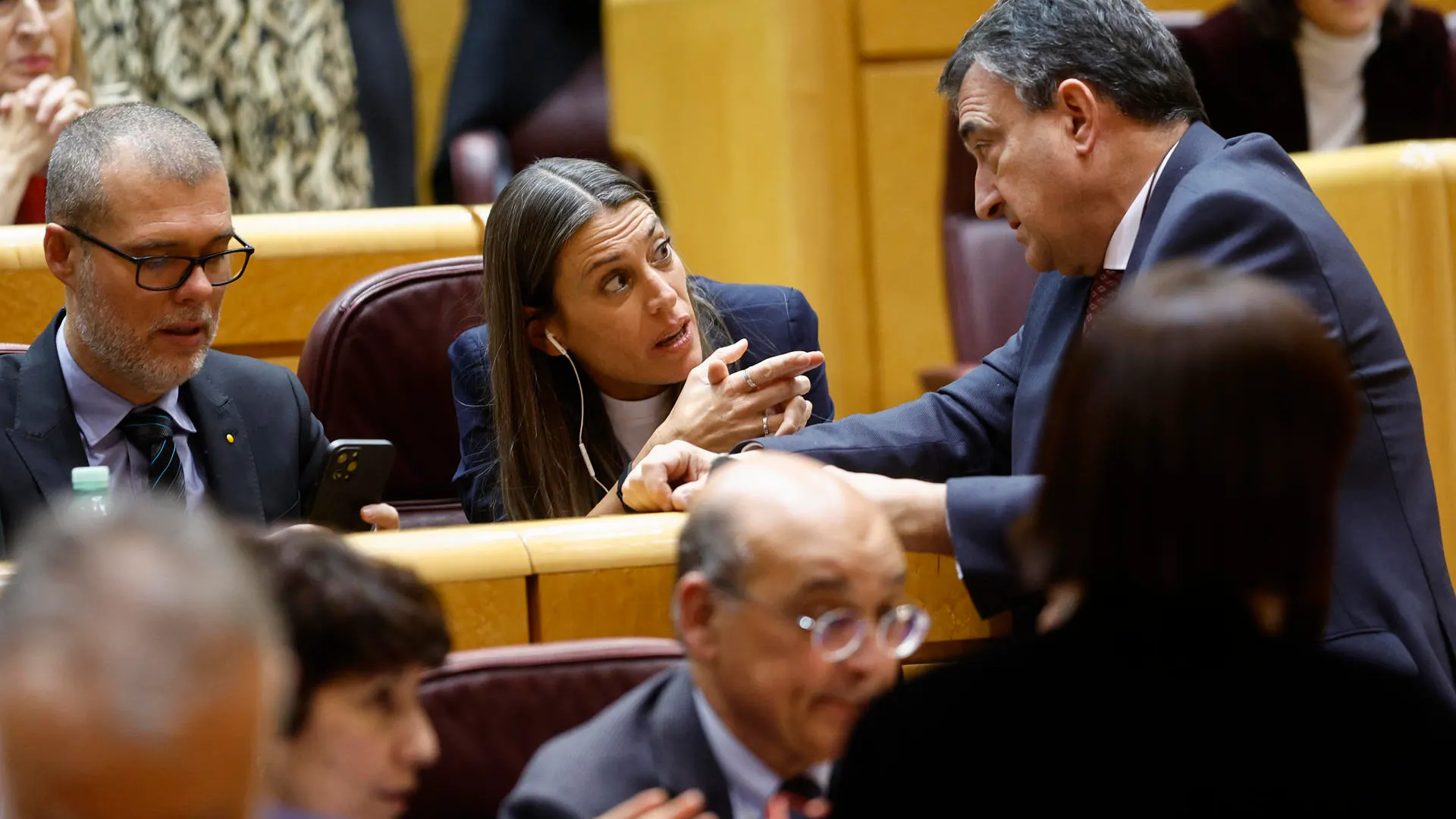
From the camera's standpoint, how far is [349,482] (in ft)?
7.27

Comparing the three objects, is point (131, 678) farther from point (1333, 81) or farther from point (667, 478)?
point (1333, 81)

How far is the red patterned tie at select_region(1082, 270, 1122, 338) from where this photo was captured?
2.20 meters

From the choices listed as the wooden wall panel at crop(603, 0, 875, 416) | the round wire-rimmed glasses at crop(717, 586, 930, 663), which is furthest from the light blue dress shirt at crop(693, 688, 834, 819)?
the wooden wall panel at crop(603, 0, 875, 416)

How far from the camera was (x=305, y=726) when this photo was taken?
1.28 m

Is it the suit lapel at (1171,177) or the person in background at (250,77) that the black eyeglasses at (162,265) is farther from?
the person in background at (250,77)

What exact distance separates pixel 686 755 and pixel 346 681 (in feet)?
0.96

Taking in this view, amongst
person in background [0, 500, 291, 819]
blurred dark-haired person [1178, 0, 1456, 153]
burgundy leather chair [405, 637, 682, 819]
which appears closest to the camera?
person in background [0, 500, 291, 819]

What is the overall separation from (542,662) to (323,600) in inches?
12.8

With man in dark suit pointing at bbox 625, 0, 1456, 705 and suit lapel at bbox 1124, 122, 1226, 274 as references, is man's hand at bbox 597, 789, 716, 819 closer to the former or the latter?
man in dark suit pointing at bbox 625, 0, 1456, 705

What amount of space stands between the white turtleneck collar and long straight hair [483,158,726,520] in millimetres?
1679

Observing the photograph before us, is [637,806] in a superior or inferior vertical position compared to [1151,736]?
inferior

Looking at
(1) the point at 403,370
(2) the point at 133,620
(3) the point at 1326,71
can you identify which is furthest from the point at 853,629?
(3) the point at 1326,71

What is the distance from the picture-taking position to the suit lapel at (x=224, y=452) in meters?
2.36

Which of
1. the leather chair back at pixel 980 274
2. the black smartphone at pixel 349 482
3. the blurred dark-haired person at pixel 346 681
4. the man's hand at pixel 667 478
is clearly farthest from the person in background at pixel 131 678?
the leather chair back at pixel 980 274
